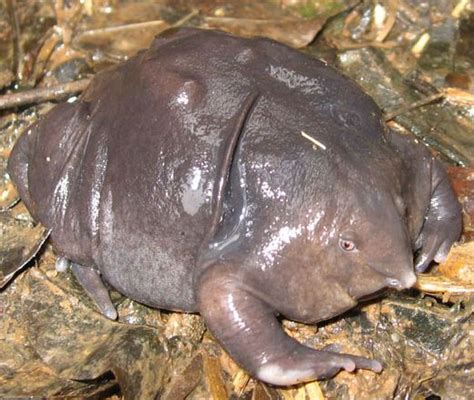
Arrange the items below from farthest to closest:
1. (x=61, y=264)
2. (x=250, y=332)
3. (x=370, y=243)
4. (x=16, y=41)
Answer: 1. (x=16, y=41)
2. (x=61, y=264)
3. (x=250, y=332)
4. (x=370, y=243)

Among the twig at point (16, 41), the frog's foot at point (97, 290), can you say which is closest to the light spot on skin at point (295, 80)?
the frog's foot at point (97, 290)

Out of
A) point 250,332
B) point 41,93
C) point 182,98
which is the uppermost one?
point 182,98

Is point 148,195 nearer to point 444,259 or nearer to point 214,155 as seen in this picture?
point 214,155

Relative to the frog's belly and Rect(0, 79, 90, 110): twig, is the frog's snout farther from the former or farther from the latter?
Rect(0, 79, 90, 110): twig

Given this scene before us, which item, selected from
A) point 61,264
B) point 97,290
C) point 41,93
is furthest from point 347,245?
point 41,93

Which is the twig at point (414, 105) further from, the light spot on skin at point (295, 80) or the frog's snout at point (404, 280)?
the frog's snout at point (404, 280)

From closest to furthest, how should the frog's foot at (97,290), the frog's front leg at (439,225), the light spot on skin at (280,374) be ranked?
the light spot on skin at (280,374), the frog's front leg at (439,225), the frog's foot at (97,290)

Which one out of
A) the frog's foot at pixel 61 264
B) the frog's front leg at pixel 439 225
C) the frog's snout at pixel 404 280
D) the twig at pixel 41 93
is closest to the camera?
the frog's snout at pixel 404 280

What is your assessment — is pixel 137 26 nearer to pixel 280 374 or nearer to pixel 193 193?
pixel 193 193
